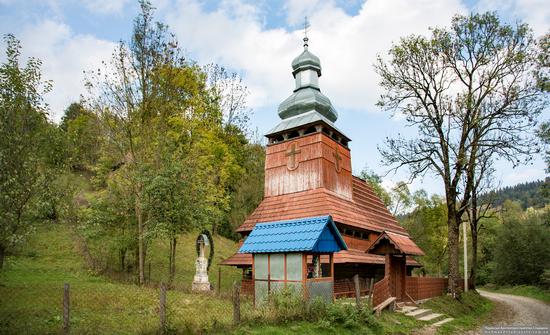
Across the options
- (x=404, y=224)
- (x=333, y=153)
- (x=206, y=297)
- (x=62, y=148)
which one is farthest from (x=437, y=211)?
(x=62, y=148)

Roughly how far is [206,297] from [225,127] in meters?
19.3

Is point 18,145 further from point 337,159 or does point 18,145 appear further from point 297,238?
point 337,159

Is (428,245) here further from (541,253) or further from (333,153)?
(333,153)

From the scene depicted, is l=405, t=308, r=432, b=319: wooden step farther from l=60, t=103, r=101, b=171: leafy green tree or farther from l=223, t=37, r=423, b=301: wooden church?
l=60, t=103, r=101, b=171: leafy green tree

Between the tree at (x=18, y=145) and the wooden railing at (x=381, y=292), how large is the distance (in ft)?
34.1

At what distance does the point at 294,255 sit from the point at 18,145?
801 cm

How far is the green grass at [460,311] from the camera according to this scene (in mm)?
13927

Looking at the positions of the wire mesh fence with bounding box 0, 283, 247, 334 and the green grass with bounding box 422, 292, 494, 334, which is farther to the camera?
the green grass with bounding box 422, 292, 494, 334

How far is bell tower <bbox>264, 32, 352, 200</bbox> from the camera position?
22.8m

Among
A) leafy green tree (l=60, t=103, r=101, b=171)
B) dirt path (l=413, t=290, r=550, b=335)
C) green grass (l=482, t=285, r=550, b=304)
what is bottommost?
green grass (l=482, t=285, r=550, b=304)

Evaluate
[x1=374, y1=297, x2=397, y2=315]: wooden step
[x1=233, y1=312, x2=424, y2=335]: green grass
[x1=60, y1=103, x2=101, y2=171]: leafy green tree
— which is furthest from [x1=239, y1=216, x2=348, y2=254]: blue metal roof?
[x1=60, y1=103, x2=101, y2=171]: leafy green tree

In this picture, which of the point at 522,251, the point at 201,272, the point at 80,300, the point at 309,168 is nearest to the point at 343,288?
the point at 201,272

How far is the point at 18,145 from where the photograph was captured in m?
10.5

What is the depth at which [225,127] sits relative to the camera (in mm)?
31922
